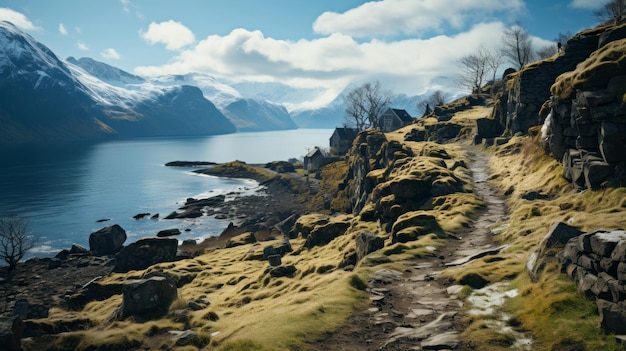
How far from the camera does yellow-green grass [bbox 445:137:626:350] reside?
→ 1300 cm

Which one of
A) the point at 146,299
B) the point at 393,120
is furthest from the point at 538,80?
the point at 393,120

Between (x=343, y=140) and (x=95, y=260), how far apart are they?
104 metres

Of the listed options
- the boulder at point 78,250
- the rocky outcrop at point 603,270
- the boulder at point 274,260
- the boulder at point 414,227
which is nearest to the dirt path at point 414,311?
the boulder at point 414,227

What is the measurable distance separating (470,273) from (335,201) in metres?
73.0

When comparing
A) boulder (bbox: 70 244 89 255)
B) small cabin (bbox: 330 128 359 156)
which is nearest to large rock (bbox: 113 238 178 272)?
boulder (bbox: 70 244 89 255)

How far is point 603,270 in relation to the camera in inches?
531

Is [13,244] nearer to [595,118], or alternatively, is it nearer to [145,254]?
[145,254]

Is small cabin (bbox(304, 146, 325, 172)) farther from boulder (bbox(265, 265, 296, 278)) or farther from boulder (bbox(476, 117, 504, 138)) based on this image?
boulder (bbox(265, 265, 296, 278))

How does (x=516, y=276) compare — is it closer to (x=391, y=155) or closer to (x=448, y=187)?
(x=448, y=187)

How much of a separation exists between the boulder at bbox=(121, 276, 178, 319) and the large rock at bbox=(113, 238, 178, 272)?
3509cm

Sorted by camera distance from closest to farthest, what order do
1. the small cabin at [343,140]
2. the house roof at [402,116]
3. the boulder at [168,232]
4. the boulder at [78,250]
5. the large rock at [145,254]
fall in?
the large rock at [145,254] < the boulder at [78,250] < the boulder at [168,232] < the house roof at [402,116] < the small cabin at [343,140]

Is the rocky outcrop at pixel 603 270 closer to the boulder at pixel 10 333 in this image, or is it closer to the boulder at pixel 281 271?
the boulder at pixel 281 271

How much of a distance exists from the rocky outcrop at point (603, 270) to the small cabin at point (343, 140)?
141 metres

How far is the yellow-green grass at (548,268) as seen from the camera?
13000 mm
